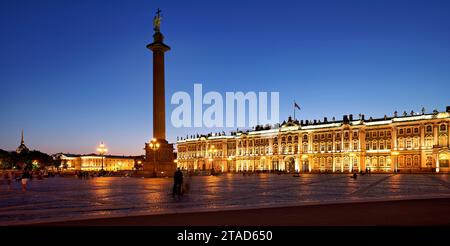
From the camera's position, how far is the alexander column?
47062mm

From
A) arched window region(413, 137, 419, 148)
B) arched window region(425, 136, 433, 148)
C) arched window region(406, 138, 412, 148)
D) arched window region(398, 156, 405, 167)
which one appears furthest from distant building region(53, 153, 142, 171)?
arched window region(425, 136, 433, 148)

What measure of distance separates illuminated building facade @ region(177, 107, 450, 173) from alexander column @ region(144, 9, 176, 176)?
2085 inches

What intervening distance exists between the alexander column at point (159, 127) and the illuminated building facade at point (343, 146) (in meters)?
52.9

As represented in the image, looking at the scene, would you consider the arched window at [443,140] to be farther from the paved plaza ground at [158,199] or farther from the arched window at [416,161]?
the paved plaza ground at [158,199]

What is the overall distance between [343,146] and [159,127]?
5856cm

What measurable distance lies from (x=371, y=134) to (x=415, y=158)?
1120 cm

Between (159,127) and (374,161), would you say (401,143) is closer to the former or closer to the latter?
(374,161)

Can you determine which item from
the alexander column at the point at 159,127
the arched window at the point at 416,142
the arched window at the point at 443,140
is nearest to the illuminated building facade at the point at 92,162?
the arched window at the point at 416,142

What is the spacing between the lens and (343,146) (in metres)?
94.2

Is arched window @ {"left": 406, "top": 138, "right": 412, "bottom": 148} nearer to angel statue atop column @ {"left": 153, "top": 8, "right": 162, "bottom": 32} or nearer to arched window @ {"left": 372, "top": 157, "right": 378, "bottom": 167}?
arched window @ {"left": 372, "top": 157, "right": 378, "bottom": 167}
